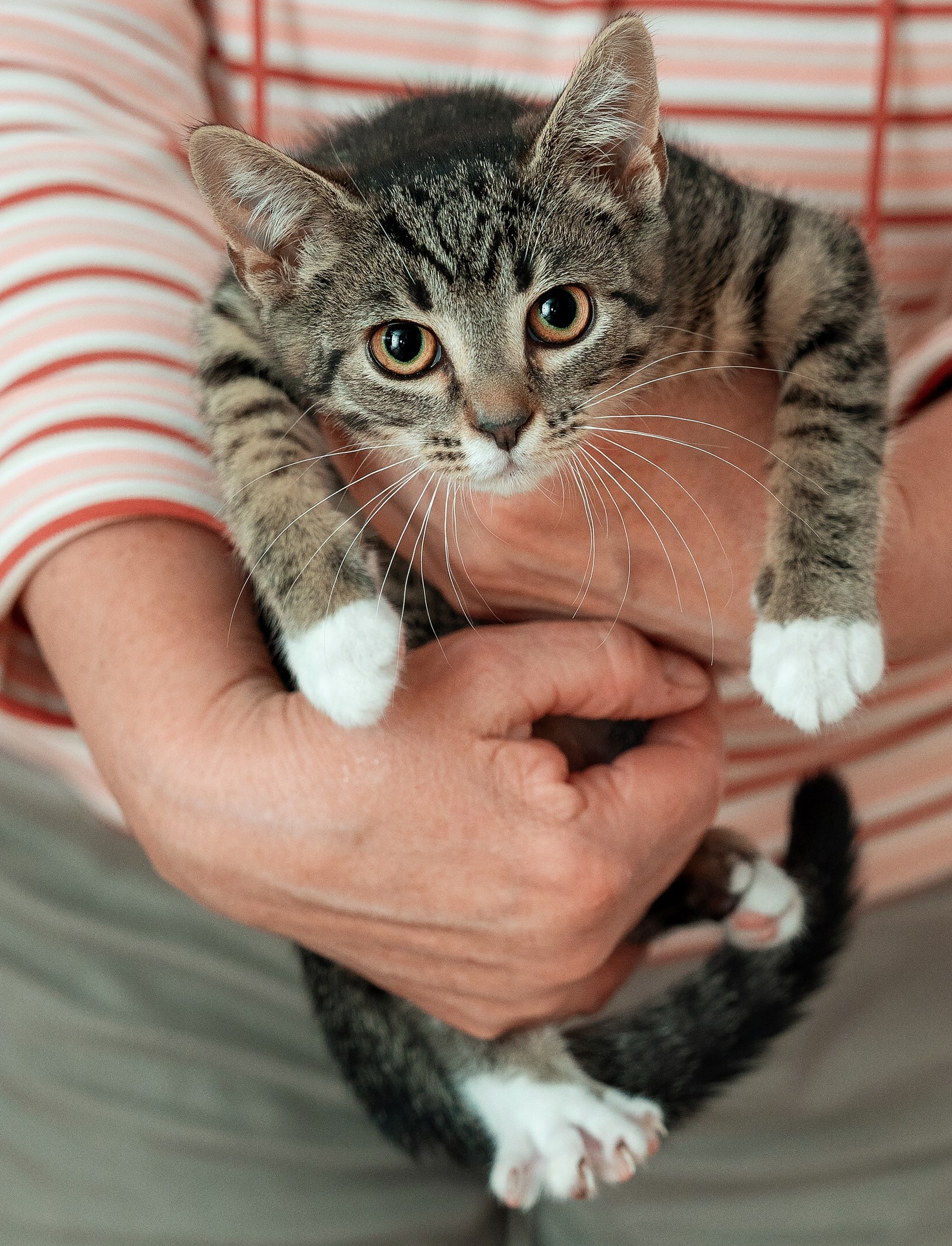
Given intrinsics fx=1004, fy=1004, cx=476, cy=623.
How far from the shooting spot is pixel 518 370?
81 cm

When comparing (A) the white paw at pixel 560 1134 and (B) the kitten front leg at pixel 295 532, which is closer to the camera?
(B) the kitten front leg at pixel 295 532

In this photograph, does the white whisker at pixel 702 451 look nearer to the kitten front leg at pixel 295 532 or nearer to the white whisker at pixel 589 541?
the white whisker at pixel 589 541

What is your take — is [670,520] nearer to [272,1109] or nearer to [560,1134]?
[560,1134]

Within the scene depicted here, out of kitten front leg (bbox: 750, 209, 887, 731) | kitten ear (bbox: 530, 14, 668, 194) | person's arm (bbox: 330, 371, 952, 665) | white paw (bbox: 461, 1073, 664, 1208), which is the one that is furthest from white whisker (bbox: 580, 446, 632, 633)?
white paw (bbox: 461, 1073, 664, 1208)

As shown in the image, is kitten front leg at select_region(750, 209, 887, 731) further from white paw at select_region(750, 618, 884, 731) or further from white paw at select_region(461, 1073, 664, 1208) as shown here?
white paw at select_region(461, 1073, 664, 1208)

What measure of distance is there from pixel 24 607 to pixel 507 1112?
66cm

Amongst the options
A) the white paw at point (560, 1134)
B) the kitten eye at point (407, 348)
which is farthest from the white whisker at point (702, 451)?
the white paw at point (560, 1134)

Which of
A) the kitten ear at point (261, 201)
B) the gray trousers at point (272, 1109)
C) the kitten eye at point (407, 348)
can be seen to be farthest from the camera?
the gray trousers at point (272, 1109)

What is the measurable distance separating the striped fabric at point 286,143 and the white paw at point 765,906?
0.15 m

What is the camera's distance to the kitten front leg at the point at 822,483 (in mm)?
771

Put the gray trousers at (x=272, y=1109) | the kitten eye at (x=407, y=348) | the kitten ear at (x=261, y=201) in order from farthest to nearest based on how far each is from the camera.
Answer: the gray trousers at (x=272, y=1109), the kitten eye at (x=407, y=348), the kitten ear at (x=261, y=201)

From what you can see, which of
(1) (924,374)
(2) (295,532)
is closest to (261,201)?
(2) (295,532)

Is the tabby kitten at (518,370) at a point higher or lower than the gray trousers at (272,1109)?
higher

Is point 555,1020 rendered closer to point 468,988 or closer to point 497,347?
point 468,988
